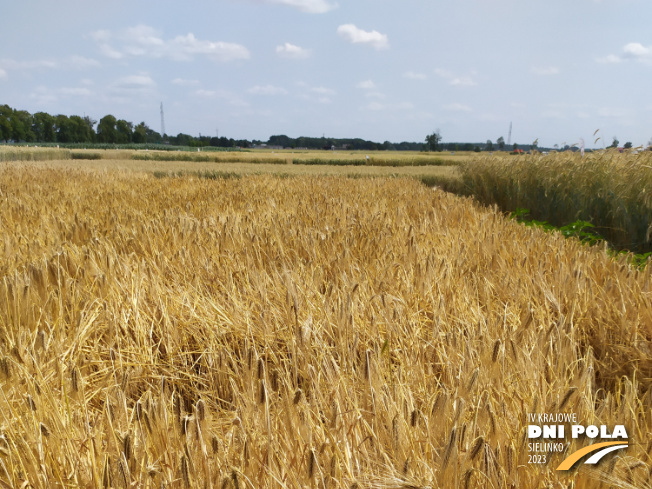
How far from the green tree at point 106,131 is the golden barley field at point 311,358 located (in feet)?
381

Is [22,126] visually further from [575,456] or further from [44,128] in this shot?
[575,456]

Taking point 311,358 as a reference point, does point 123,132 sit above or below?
above

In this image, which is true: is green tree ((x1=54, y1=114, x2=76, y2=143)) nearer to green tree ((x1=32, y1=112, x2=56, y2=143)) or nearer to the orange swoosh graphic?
green tree ((x1=32, y1=112, x2=56, y2=143))

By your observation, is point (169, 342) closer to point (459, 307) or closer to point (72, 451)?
point (72, 451)

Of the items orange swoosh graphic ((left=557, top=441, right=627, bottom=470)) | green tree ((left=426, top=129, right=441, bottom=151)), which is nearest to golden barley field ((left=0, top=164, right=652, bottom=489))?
orange swoosh graphic ((left=557, top=441, right=627, bottom=470))

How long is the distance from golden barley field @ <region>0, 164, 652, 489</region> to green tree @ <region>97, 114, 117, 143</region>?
116165 mm

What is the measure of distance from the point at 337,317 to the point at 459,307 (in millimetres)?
618

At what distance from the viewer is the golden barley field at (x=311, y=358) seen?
0.96 metres

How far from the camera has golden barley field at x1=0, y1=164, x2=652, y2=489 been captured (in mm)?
961

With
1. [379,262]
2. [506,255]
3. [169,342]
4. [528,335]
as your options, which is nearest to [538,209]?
[506,255]

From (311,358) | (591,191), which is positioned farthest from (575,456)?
(591,191)

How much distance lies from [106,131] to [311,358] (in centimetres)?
11984

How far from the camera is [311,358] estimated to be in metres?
1.54

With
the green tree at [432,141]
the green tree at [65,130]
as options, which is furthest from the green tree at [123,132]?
the green tree at [432,141]
